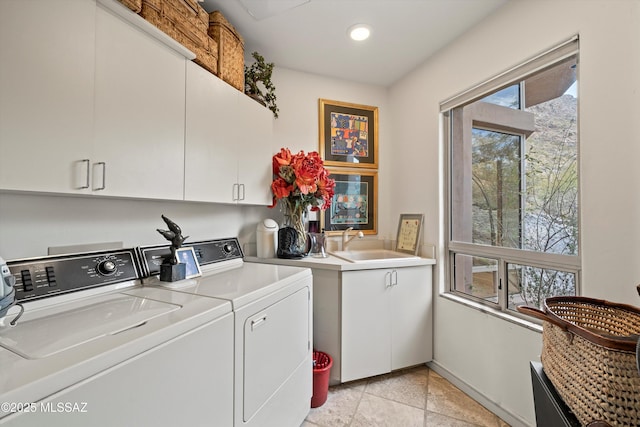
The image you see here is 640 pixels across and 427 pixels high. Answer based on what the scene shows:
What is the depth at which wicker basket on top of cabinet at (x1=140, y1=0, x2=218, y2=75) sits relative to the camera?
4.18 ft

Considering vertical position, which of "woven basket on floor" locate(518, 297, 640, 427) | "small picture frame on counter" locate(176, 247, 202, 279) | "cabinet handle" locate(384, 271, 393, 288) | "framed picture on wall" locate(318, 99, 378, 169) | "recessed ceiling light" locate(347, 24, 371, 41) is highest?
"recessed ceiling light" locate(347, 24, 371, 41)

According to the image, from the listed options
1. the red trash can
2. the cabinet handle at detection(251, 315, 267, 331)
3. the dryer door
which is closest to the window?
the red trash can

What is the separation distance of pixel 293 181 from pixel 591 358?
177 cm

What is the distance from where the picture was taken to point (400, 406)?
1802 mm

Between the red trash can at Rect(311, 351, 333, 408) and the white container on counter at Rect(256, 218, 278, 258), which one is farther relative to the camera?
the white container on counter at Rect(256, 218, 278, 258)

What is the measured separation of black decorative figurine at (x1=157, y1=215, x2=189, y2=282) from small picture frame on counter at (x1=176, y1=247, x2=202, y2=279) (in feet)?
0.13

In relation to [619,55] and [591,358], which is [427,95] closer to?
[619,55]

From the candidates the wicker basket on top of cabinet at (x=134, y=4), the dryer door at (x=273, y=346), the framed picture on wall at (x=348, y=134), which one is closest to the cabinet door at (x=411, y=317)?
the dryer door at (x=273, y=346)

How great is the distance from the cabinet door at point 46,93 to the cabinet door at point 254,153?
0.87 m

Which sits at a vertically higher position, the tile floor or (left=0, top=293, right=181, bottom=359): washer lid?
(left=0, top=293, right=181, bottom=359): washer lid

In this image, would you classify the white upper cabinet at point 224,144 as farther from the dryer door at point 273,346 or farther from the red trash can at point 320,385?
the red trash can at point 320,385

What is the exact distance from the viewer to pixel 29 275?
0.98 metres

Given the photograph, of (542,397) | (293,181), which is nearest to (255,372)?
(542,397)

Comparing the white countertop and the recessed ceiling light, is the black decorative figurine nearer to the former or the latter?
the white countertop
